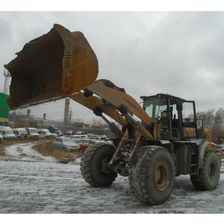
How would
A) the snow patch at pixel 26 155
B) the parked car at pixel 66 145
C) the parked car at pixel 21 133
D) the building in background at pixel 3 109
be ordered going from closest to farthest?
the snow patch at pixel 26 155
the parked car at pixel 66 145
the building in background at pixel 3 109
the parked car at pixel 21 133

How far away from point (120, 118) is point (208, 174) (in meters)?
2.99

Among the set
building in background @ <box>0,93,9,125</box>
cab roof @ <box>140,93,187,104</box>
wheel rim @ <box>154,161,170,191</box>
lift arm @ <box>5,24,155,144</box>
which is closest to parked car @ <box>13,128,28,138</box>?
building in background @ <box>0,93,9,125</box>

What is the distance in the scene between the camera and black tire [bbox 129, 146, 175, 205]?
276 inches

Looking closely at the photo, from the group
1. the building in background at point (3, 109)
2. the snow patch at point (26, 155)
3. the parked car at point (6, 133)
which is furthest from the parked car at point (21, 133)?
the snow patch at point (26, 155)

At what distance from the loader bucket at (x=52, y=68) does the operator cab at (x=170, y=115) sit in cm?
324

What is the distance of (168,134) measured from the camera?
9.02 metres

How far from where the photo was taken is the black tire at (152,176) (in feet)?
23.0

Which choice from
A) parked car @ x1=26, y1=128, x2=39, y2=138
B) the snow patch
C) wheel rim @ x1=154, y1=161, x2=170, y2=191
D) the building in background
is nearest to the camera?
wheel rim @ x1=154, y1=161, x2=170, y2=191

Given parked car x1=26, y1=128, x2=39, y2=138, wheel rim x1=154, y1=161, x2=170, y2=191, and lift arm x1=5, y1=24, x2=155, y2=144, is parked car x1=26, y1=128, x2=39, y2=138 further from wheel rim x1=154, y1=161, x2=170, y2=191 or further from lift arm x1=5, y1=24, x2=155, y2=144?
wheel rim x1=154, y1=161, x2=170, y2=191

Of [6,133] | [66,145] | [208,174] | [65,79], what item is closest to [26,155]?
[66,145]

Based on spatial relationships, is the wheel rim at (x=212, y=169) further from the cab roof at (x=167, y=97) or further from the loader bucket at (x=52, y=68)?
the loader bucket at (x=52, y=68)

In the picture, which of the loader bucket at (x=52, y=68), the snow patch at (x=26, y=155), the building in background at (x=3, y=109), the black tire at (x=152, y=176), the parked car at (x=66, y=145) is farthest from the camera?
the building in background at (x=3, y=109)

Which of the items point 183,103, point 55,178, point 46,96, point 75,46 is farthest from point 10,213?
point 183,103

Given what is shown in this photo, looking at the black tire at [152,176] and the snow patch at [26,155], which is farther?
the snow patch at [26,155]
